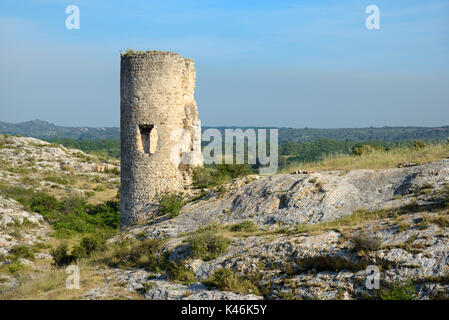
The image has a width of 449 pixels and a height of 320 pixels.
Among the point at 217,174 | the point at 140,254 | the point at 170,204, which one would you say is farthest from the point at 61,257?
the point at 217,174

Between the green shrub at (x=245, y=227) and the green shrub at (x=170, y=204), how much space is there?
9.09 feet

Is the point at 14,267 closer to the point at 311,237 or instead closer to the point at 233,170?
the point at 233,170

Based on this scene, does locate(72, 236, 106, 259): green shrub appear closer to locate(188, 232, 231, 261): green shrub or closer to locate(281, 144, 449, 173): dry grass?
locate(188, 232, 231, 261): green shrub

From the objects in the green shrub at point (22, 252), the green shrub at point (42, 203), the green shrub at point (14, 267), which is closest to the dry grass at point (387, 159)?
the green shrub at point (14, 267)

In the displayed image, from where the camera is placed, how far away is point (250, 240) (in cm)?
926

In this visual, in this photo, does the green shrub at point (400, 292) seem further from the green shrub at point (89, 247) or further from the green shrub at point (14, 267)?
the green shrub at point (14, 267)

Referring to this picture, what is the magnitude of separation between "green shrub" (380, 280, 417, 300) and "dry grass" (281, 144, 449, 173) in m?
6.01

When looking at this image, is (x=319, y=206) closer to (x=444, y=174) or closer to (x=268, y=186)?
(x=268, y=186)

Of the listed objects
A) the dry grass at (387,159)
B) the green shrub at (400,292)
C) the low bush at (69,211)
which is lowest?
the low bush at (69,211)

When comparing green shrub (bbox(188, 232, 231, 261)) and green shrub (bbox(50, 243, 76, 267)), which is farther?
green shrub (bbox(50, 243, 76, 267))

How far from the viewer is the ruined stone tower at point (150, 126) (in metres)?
13.5

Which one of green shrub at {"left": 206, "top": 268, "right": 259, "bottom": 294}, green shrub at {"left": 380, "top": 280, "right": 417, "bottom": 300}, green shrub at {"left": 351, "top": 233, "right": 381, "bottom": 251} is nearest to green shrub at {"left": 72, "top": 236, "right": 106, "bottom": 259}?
green shrub at {"left": 206, "top": 268, "right": 259, "bottom": 294}

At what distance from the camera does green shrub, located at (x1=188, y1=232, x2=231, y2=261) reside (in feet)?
29.5
